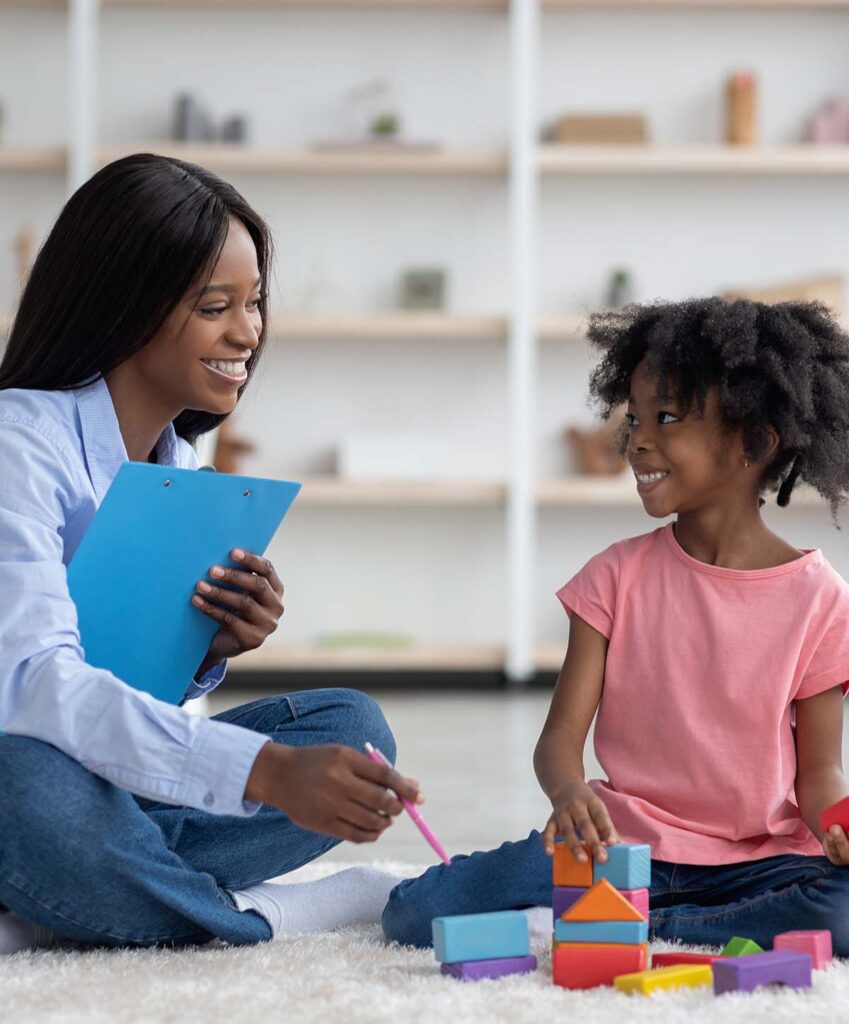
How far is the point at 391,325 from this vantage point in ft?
13.3

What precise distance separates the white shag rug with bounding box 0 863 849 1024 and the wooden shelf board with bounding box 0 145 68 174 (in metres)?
3.20

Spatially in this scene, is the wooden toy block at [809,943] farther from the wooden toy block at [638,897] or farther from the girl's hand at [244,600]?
the girl's hand at [244,600]

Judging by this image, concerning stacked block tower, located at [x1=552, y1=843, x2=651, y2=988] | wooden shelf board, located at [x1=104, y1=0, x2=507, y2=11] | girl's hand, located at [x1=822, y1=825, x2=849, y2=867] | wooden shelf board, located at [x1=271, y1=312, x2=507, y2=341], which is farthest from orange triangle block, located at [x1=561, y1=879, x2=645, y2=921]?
wooden shelf board, located at [x1=104, y1=0, x2=507, y2=11]

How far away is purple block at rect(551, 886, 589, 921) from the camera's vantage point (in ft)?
3.84

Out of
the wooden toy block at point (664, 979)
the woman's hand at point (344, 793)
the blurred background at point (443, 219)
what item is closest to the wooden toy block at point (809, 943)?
the wooden toy block at point (664, 979)

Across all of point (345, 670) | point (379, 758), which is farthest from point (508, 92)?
point (379, 758)

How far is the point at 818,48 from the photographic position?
13.9 ft

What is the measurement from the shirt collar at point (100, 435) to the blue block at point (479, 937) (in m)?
0.51

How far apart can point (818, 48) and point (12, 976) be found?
3832mm

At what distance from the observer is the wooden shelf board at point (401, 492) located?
→ 13.2 feet

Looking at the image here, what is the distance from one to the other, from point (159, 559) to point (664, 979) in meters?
0.56

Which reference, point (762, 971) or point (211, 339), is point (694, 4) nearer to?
point (211, 339)

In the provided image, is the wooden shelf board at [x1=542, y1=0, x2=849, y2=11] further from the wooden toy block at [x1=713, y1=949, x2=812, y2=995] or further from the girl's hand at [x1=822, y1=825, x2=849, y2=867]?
the wooden toy block at [x1=713, y1=949, x2=812, y2=995]

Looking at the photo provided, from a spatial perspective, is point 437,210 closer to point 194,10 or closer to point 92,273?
point 194,10
